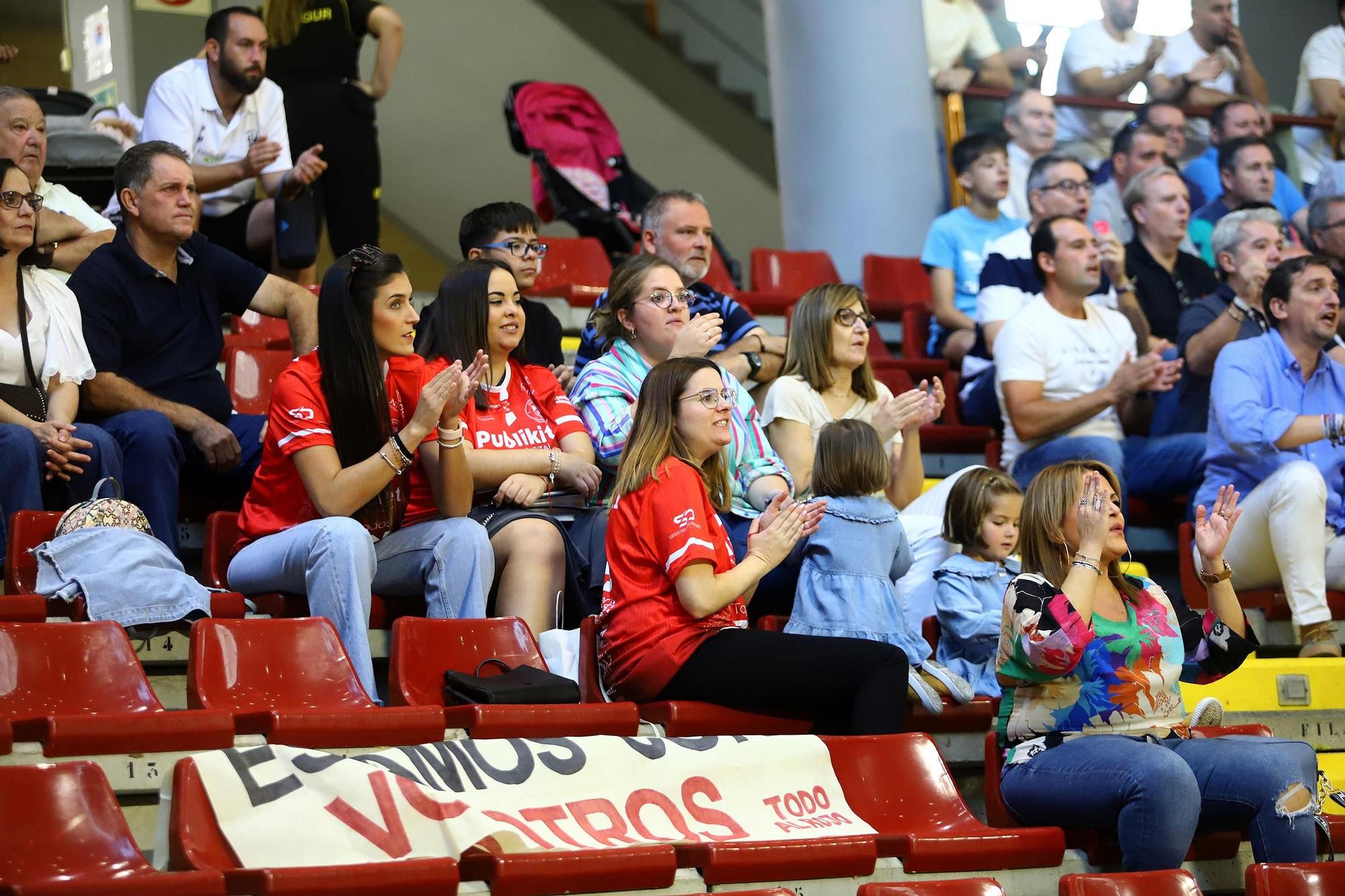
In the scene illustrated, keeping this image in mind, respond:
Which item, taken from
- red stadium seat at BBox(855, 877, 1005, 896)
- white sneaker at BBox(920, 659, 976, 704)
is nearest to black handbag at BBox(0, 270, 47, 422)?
white sneaker at BBox(920, 659, 976, 704)

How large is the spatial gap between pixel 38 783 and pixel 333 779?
44 centimetres

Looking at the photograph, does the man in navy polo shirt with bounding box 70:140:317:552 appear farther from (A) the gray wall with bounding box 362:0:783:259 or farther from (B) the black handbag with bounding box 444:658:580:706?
(A) the gray wall with bounding box 362:0:783:259

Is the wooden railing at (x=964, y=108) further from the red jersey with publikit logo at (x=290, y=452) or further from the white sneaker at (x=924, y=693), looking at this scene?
the red jersey with publikit logo at (x=290, y=452)

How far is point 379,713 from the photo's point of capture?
9.63 ft

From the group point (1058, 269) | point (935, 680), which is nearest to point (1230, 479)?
point (1058, 269)

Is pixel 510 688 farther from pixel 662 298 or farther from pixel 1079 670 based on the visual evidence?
pixel 662 298

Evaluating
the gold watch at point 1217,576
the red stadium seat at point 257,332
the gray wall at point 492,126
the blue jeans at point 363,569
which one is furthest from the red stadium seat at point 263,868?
the gray wall at point 492,126

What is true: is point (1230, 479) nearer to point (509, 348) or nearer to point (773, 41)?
point (509, 348)

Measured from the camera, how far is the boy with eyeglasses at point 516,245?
4570 millimetres

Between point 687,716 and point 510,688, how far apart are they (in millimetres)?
352

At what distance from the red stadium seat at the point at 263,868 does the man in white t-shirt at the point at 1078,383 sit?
3032 millimetres

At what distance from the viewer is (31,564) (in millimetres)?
3408

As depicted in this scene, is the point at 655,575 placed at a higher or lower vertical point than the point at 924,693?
higher

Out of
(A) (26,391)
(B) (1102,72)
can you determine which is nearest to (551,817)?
(A) (26,391)
